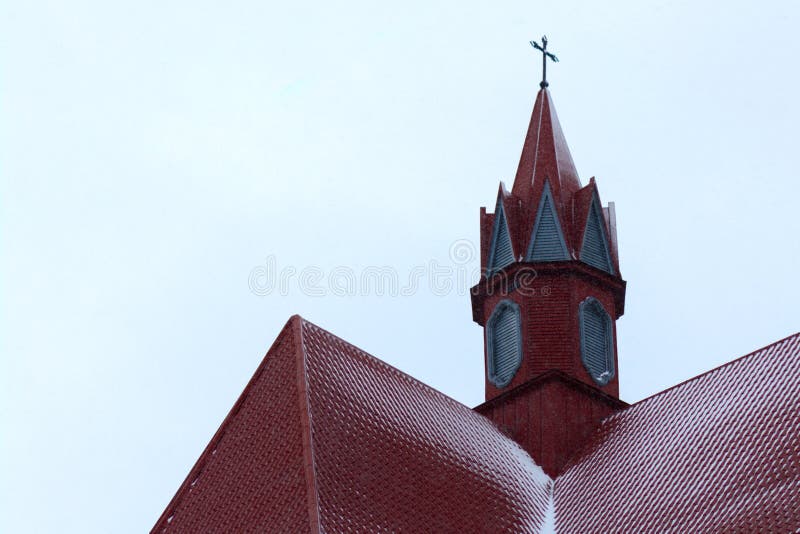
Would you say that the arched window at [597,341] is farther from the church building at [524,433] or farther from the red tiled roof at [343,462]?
the red tiled roof at [343,462]

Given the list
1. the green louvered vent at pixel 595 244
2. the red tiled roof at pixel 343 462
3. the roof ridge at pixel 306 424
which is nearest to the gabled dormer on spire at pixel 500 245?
the green louvered vent at pixel 595 244

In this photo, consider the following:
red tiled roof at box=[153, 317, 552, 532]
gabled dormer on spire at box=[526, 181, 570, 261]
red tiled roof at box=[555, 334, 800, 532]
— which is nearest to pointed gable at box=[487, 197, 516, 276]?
gabled dormer on spire at box=[526, 181, 570, 261]

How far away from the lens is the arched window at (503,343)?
104 feet

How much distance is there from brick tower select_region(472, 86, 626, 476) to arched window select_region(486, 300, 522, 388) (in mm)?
20

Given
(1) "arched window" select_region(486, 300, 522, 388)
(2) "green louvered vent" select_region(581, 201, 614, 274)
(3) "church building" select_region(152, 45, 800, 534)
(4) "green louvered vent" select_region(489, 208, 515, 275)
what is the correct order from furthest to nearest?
(4) "green louvered vent" select_region(489, 208, 515, 275), (2) "green louvered vent" select_region(581, 201, 614, 274), (1) "arched window" select_region(486, 300, 522, 388), (3) "church building" select_region(152, 45, 800, 534)

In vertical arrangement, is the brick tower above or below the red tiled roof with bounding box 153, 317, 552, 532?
above

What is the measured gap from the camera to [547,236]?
32938mm

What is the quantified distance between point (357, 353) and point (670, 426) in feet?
18.1

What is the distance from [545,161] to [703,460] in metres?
9.71

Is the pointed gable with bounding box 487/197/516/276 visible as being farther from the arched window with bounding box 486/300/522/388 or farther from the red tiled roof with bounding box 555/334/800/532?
the red tiled roof with bounding box 555/334/800/532

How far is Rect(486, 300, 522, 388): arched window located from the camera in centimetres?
3161

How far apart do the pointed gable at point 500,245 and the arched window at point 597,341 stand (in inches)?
72.5

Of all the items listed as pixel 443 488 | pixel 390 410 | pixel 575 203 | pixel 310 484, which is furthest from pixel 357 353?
pixel 575 203

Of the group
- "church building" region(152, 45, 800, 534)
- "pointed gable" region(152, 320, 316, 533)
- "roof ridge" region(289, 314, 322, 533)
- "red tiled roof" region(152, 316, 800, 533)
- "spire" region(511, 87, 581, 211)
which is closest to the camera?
"roof ridge" region(289, 314, 322, 533)
